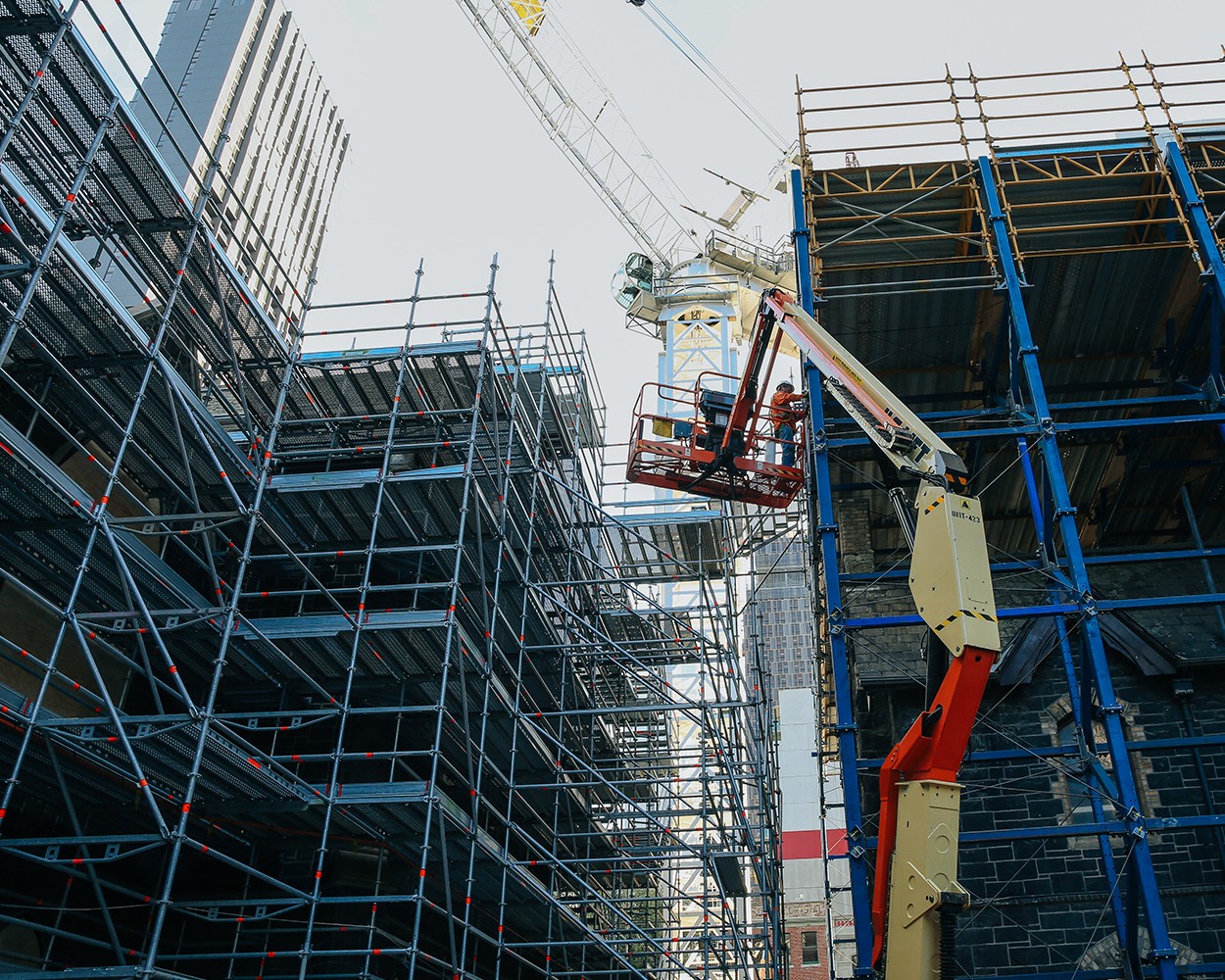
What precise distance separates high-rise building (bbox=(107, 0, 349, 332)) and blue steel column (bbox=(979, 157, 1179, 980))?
51054 millimetres

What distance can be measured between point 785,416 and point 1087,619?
259 inches

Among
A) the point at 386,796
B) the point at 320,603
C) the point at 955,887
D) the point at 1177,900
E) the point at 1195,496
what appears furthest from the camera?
the point at 1195,496

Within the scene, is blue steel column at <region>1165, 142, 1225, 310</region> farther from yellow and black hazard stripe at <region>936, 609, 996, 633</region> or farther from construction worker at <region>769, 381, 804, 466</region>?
yellow and black hazard stripe at <region>936, 609, 996, 633</region>

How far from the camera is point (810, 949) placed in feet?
167

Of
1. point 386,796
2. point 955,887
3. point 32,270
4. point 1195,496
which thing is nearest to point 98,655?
point 386,796

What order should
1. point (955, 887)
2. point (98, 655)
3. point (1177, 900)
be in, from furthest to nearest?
1. point (1177, 900)
2. point (98, 655)
3. point (955, 887)

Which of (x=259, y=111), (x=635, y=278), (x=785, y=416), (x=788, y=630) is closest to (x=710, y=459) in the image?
(x=785, y=416)

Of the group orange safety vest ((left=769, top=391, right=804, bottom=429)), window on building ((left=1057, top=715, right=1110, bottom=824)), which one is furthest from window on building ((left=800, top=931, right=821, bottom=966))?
orange safety vest ((left=769, top=391, right=804, bottom=429))

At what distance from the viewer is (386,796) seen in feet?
43.2

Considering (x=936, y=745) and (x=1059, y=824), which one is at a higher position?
(x=1059, y=824)

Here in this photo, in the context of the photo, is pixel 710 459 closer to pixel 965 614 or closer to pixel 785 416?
pixel 785 416

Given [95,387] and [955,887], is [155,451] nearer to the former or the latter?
[95,387]

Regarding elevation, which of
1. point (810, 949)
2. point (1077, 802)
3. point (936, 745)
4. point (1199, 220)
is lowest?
point (936, 745)

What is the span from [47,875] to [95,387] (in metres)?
6.05
